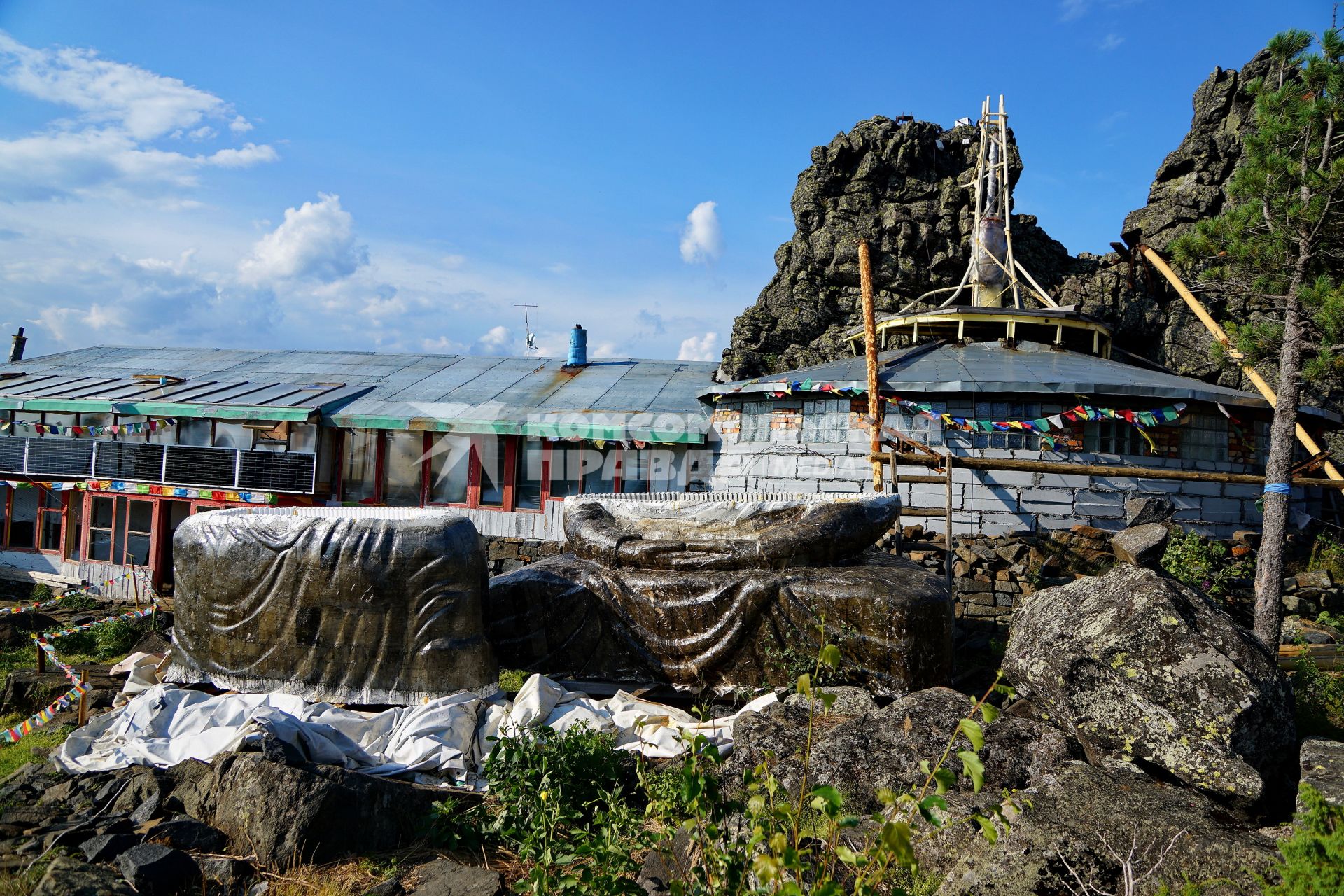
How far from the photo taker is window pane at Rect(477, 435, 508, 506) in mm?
16219

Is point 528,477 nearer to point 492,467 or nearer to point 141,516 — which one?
point 492,467

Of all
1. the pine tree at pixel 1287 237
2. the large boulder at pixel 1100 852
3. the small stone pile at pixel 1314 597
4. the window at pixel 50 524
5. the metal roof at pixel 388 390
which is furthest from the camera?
the window at pixel 50 524

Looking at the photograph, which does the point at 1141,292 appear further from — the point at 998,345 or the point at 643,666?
the point at 643,666

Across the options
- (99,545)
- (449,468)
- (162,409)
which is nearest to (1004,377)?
(449,468)

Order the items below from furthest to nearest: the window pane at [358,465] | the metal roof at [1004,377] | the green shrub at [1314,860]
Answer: the window pane at [358,465] < the metal roof at [1004,377] < the green shrub at [1314,860]

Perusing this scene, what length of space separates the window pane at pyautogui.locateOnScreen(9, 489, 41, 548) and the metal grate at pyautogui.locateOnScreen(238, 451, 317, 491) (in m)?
5.58

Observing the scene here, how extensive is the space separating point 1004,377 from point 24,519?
20259 mm

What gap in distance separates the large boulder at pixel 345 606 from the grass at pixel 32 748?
1179 mm

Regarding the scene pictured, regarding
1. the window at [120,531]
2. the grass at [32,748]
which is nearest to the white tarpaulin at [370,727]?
the grass at [32,748]

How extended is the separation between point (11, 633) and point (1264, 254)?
17.7 metres

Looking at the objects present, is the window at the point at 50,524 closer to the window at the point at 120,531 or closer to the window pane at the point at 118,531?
the window at the point at 120,531

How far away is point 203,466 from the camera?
16.4m

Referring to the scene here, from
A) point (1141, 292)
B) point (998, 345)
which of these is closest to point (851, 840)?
point (998, 345)

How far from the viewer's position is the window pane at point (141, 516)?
56.1 feet
